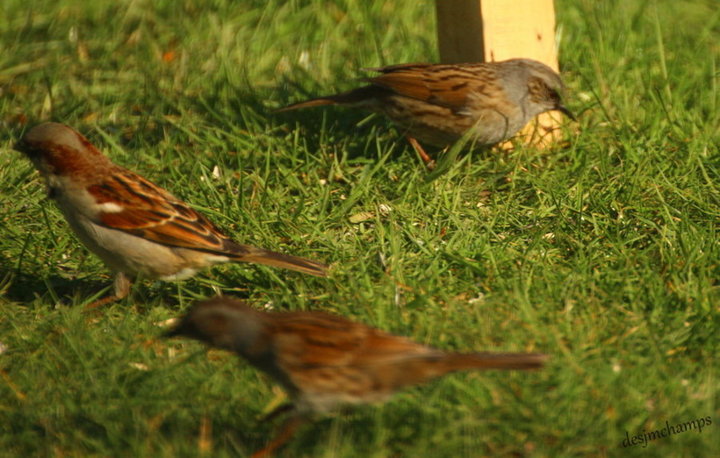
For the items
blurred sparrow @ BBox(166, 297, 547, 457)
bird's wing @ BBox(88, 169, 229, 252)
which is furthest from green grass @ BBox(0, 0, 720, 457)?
bird's wing @ BBox(88, 169, 229, 252)

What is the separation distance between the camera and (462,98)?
22.4 ft

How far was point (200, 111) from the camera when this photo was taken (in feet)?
23.8

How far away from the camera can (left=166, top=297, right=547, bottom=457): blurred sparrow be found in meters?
3.66

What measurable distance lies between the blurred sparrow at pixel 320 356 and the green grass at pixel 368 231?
0.20 metres

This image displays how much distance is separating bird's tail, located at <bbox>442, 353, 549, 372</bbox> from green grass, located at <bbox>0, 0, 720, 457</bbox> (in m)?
0.30

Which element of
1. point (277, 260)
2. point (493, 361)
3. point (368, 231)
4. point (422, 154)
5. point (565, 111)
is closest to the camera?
point (493, 361)

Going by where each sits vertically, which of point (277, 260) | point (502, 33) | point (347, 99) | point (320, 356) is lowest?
point (277, 260)

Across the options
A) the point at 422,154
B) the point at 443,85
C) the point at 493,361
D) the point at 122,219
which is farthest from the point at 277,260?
the point at 443,85

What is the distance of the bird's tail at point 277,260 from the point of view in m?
5.02

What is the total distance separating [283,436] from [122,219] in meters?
2.05

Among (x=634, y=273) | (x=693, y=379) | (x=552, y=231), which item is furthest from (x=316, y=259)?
(x=693, y=379)

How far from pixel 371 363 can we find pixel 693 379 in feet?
4.92

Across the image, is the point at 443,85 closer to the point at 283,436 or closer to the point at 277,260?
the point at 277,260

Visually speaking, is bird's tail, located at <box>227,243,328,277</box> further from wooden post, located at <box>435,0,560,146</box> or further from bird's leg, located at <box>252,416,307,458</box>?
wooden post, located at <box>435,0,560,146</box>
